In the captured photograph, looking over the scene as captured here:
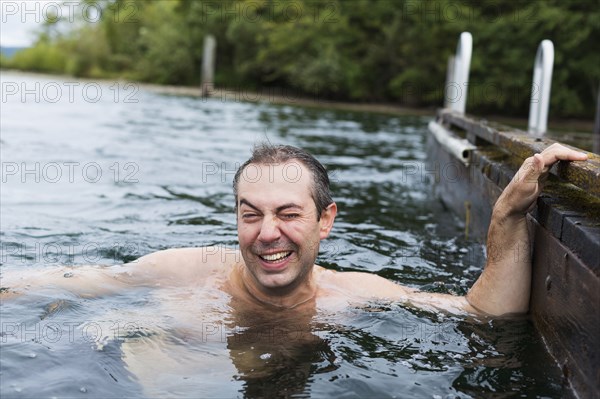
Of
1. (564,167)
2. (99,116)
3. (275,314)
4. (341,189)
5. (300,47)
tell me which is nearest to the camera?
(564,167)

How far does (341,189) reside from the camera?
8.52 m

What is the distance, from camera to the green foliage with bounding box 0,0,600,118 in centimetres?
2881

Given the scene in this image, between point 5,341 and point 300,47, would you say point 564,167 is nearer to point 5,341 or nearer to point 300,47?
point 5,341

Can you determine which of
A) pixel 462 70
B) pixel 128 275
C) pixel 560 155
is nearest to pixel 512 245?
pixel 560 155

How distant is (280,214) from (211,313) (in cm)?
66

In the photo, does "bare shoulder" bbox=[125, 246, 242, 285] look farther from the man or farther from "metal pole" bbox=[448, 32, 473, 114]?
"metal pole" bbox=[448, 32, 473, 114]

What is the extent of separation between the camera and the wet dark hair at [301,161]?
329 cm

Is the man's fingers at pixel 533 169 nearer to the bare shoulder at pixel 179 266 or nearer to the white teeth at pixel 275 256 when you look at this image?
the white teeth at pixel 275 256

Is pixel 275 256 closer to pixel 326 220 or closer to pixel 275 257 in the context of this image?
pixel 275 257

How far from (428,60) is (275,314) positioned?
30172mm

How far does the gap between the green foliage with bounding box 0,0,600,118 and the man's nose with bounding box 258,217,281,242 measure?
87.4 feet

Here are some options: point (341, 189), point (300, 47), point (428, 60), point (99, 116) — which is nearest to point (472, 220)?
point (341, 189)

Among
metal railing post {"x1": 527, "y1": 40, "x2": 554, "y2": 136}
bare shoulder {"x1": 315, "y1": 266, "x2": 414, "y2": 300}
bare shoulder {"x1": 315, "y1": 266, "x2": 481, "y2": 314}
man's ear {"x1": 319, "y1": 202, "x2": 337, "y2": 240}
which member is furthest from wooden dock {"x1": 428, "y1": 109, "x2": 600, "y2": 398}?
metal railing post {"x1": 527, "y1": 40, "x2": 554, "y2": 136}

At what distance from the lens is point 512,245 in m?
3.40
